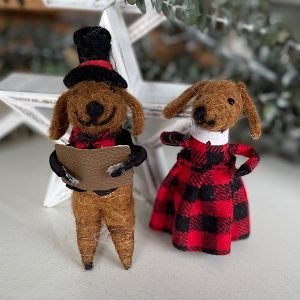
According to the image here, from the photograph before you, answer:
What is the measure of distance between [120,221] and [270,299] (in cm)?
25

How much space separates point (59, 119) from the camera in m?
0.69

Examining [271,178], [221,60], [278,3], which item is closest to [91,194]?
[271,178]

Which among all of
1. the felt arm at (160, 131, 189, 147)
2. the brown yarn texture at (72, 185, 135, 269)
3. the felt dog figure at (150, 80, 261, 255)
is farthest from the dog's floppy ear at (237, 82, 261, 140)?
the brown yarn texture at (72, 185, 135, 269)

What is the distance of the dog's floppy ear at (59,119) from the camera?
0.67 meters

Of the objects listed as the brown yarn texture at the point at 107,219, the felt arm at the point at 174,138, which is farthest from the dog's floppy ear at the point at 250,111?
the brown yarn texture at the point at 107,219

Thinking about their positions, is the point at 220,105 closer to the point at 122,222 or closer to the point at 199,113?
the point at 199,113

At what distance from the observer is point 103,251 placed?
2.44 feet

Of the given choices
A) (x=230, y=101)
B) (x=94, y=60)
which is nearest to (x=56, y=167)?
(x=94, y=60)

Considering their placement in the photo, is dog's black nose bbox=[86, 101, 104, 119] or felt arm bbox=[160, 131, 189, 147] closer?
dog's black nose bbox=[86, 101, 104, 119]

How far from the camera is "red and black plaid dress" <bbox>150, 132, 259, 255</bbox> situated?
0.71 meters

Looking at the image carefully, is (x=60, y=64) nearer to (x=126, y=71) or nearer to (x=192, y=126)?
(x=126, y=71)

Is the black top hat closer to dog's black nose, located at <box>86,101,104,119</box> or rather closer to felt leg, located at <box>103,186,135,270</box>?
dog's black nose, located at <box>86,101,104,119</box>

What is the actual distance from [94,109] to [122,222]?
19 centimetres

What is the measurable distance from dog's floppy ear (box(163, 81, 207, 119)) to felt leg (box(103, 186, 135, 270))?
144mm
